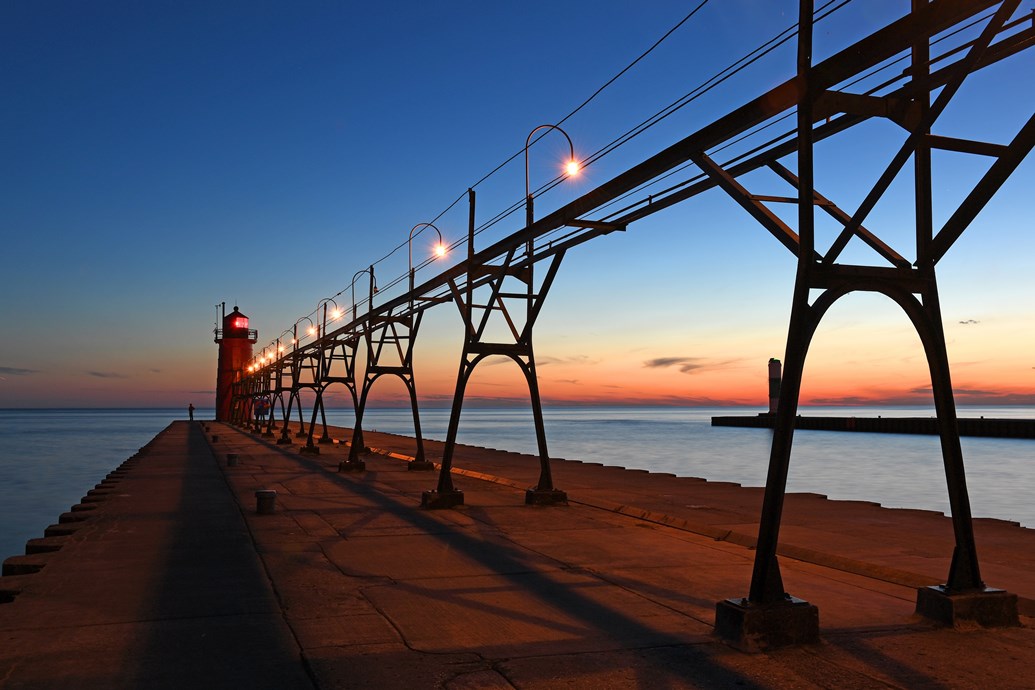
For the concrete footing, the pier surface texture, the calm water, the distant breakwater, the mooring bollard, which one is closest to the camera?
the pier surface texture

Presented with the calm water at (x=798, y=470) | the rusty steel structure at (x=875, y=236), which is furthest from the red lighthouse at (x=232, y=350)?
the rusty steel structure at (x=875, y=236)

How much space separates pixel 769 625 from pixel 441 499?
10.7 metres

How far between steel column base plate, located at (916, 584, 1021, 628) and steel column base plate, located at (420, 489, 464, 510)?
425 inches

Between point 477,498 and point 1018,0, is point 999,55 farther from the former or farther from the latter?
point 477,498

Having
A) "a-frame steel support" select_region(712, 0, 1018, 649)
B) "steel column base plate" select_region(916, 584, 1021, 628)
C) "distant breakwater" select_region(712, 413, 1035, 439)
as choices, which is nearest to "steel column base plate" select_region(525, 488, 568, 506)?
"a-frame steel support" select_region(712, 0, 1018, 649)

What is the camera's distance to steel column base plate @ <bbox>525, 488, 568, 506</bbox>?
57.9 ft

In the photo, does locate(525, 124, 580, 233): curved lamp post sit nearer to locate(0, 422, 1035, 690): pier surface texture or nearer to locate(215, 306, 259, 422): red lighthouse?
locate(0, 422, 1035, 690): pier surface texture

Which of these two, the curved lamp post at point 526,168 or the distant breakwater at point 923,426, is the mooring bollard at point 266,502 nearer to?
the curved lamp post at point 526,168

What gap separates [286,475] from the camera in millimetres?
25859

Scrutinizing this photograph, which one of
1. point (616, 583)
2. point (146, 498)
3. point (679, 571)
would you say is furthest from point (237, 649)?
point (146, 498)

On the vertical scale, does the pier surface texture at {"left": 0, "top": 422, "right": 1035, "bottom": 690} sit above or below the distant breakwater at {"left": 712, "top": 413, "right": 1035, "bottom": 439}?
below

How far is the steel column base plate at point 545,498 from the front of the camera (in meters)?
17.7

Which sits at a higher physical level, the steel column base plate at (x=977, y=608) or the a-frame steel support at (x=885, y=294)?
the a-frame steel support at (x=885, y=294)

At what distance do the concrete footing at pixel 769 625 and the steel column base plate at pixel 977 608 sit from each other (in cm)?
139
